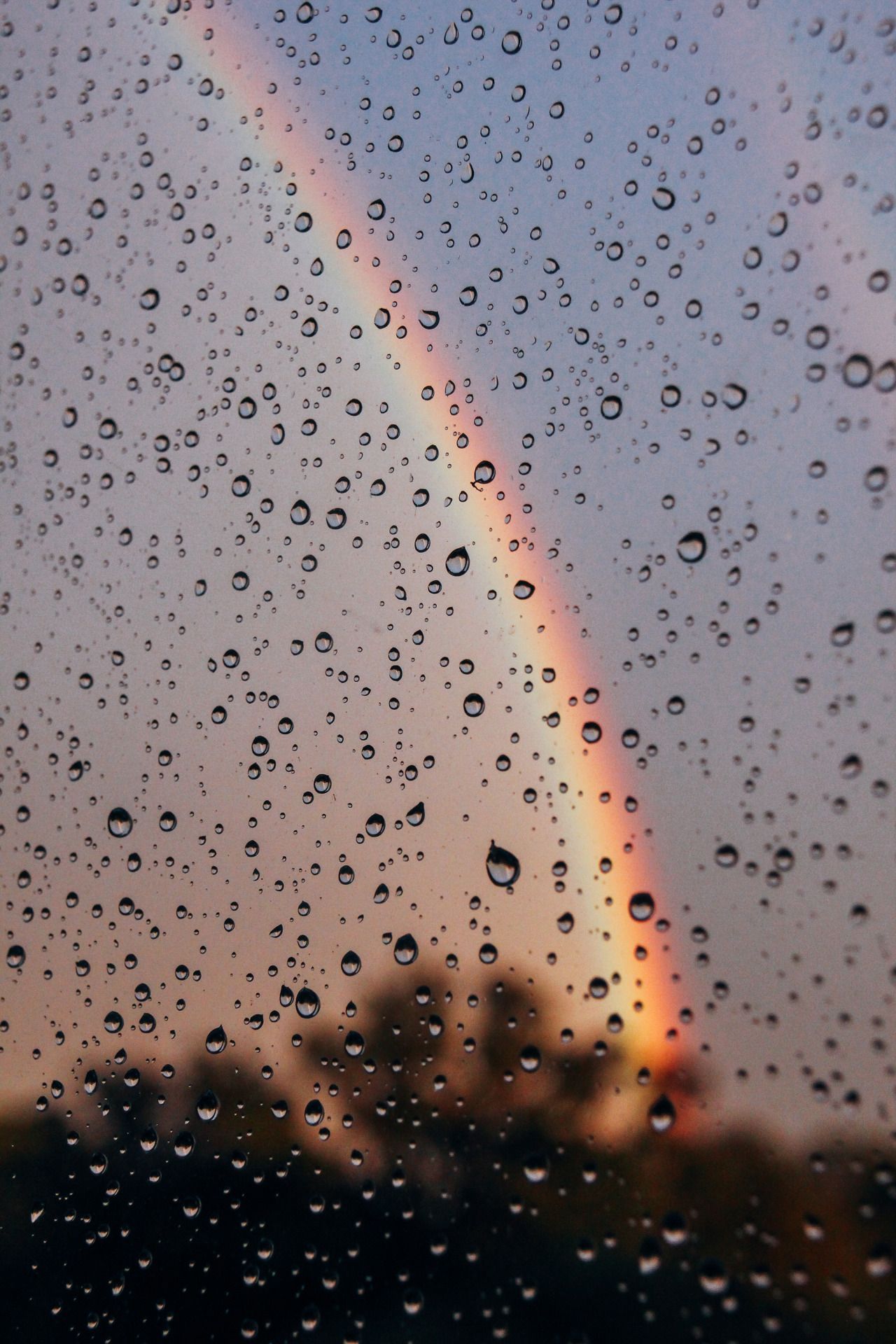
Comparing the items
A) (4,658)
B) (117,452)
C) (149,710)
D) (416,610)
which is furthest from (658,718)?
(4,658)

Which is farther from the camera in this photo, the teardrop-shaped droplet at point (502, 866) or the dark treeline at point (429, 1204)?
the teardrop-shaped droplet at point (502, 866)

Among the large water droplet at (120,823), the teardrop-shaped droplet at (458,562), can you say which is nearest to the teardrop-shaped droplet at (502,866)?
the teardrop-shaped droplet at (458,562)

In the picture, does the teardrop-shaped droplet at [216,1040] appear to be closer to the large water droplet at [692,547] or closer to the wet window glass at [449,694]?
the wet window glass at [449,694]

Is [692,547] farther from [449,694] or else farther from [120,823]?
[120,823]

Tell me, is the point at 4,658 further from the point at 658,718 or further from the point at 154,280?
the point at 658,718

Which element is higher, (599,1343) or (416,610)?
(416,610)

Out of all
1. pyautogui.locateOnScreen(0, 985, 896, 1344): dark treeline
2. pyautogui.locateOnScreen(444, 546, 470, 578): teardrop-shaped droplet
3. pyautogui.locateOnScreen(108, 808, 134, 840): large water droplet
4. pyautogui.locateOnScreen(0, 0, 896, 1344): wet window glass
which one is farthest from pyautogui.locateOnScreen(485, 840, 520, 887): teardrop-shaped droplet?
pyautogui.locateOnScreen(108, 808, 134, 840): large water droplet

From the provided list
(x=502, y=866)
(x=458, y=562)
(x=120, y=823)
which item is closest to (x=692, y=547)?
(x=458, y=562)
